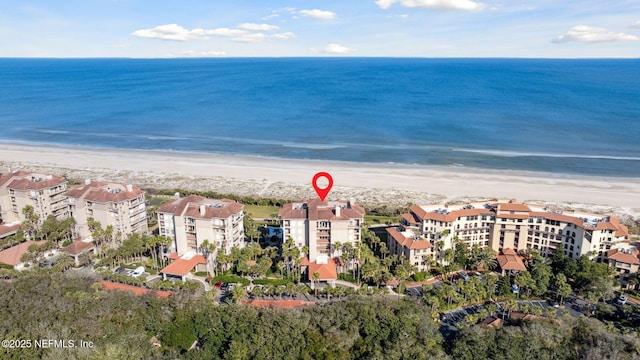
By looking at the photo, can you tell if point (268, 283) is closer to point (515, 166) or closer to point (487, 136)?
point (515, 166)

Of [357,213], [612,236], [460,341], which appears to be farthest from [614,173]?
[460,341]

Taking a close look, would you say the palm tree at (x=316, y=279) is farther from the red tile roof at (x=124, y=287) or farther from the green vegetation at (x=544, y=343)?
the green vegetation at (x=544, y=343)

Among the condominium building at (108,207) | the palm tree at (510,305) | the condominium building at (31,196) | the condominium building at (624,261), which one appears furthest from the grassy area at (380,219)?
the condominium building at (31,196)

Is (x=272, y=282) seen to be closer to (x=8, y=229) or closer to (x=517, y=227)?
(x=517, y=227)

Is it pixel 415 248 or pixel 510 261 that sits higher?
pixel 415 248

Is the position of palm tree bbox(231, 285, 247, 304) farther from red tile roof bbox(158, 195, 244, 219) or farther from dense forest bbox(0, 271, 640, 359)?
red tile roof bbox(158, 195, 244, 219)

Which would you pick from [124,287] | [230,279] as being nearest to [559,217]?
[230,279]
